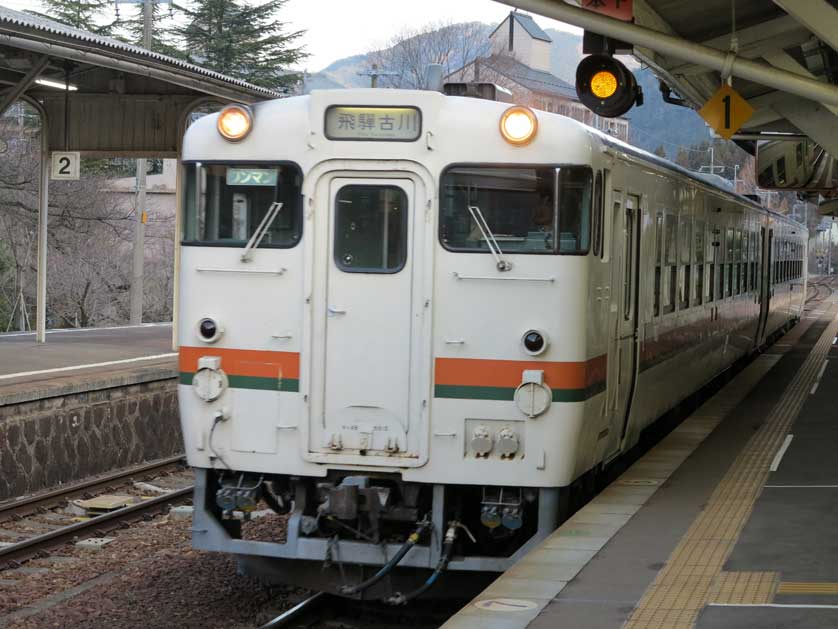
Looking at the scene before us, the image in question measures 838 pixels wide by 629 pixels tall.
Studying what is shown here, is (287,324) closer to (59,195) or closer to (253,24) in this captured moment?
(59,195)

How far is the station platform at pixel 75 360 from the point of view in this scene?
13828 millimetres

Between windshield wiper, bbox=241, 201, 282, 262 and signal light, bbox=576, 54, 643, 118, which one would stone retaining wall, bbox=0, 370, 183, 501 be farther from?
signal light, bbox=576, 54, 643, 118

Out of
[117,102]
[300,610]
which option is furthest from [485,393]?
[117,102]

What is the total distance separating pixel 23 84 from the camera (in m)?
Result: 15.5

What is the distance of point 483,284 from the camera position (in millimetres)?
7301

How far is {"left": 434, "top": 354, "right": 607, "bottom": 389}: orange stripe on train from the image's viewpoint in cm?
726

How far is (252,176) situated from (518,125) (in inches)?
64.1

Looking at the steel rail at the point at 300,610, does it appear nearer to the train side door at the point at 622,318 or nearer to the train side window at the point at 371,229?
the train side window at the point at 371,229

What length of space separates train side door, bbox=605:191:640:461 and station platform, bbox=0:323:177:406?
21.8 feet

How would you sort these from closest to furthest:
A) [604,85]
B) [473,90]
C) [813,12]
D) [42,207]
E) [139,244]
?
[473,90], [813,12], [604,85], [42,207], [139,244]

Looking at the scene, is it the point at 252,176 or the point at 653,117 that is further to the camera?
the point at 653,117

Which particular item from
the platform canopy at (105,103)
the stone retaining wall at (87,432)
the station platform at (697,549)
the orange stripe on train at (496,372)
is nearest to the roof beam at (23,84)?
the platform canopy at (105,103)

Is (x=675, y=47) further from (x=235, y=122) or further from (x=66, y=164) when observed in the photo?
(x=66, y=164)

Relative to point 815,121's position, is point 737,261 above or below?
below
